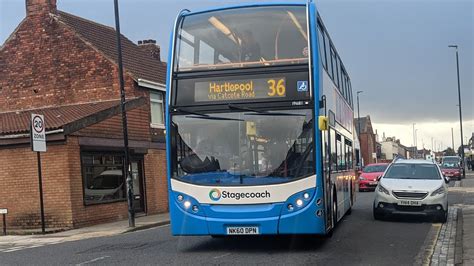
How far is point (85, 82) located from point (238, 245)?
13.0m

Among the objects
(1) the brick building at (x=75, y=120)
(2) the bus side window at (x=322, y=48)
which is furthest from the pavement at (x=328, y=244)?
(2) the bus side window at (x=322, y=48)

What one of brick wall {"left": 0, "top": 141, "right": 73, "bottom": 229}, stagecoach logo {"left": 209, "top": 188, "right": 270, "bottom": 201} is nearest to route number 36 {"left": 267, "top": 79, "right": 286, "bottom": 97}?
stagecoach logo {"left": 209, "top": 188, "right": 270, "bottom": 201}

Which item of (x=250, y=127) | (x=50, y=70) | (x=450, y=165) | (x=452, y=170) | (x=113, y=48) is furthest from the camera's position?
(x=450, y=165)

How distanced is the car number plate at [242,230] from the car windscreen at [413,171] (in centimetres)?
711

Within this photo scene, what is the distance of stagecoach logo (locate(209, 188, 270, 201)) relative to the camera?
8836 mm

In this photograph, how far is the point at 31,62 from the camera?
22438mm

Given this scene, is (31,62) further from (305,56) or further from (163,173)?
(305,56)

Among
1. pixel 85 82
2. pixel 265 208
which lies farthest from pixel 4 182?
pixel 265 208

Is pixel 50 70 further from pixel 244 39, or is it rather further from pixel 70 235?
pixel 244 39

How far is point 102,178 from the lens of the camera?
720 inches

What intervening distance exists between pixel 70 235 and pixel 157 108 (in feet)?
27.2

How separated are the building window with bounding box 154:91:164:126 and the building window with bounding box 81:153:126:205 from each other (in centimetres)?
294

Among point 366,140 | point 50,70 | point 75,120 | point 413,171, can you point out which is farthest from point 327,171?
point 366,140

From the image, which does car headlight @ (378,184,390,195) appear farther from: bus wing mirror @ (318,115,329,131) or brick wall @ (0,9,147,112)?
brick wall @ (0,9,147,112)
